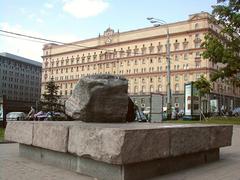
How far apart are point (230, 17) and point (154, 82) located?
205 feet

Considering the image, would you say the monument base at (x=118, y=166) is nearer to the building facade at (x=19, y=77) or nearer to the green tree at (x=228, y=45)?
the green tree at (x=228, y=45)

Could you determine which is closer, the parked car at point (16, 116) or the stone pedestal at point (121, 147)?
the stone pedestal at point (121, 147)

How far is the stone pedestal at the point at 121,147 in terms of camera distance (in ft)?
15.3

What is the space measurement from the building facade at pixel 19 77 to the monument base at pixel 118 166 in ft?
334

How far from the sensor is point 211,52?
22.5 m

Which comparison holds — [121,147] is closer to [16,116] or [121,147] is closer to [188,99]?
[188,99]

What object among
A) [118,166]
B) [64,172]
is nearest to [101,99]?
[64,172]

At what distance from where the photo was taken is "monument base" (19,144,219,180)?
488 centimetres

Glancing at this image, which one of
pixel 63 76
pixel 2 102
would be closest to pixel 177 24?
pixel 63 76

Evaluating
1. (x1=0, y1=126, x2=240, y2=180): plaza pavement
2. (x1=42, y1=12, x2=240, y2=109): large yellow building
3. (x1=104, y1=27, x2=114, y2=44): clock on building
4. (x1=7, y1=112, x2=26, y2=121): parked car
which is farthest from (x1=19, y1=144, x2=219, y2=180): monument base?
(x1=104, y1=27, x2=114, y2=44): clock on building

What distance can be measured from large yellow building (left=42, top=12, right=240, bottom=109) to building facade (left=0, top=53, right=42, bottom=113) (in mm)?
19509

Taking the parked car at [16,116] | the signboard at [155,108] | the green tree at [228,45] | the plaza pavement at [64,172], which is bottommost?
the parked car at [16,116]

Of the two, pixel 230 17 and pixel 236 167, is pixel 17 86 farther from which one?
pixel 236 167

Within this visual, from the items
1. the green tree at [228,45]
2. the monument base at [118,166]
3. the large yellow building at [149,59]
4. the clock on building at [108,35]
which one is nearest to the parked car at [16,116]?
the green tree at [228,45]
